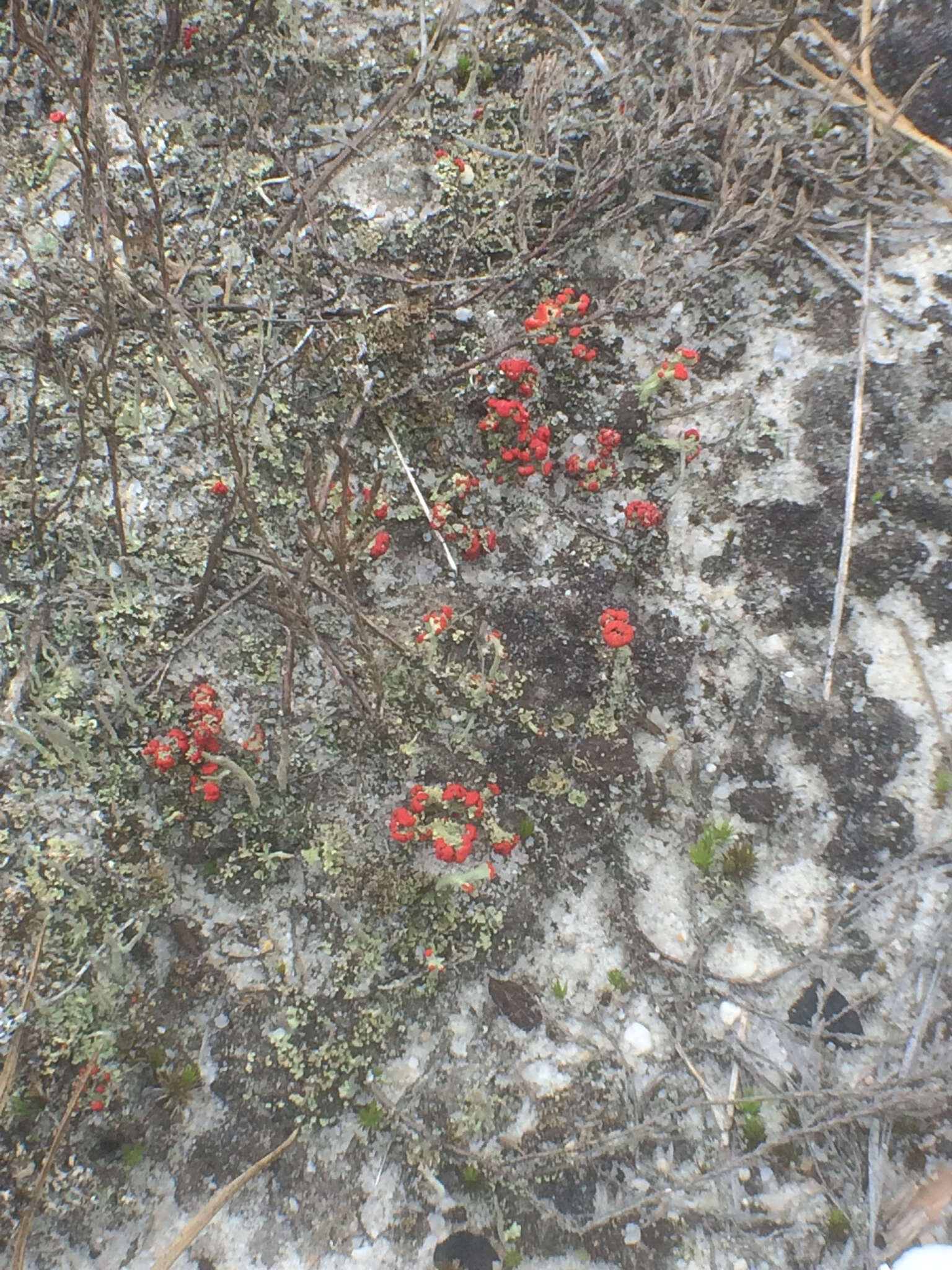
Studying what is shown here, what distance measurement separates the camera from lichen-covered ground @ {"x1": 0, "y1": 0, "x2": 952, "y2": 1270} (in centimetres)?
267

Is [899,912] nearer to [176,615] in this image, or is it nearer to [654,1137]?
[654,1137]

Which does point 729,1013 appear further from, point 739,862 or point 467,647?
point 467,647

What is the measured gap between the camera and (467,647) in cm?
310

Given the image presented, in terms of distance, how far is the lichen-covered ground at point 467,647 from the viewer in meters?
2.67

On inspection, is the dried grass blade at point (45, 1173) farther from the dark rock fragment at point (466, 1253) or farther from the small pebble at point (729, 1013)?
the small pebble at point (729, 1013)

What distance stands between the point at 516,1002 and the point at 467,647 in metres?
1.22

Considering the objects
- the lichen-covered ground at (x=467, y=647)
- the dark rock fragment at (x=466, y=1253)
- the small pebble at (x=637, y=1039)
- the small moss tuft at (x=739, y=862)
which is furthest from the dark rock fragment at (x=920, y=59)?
the dark rock fragment at (x=466, y=1253)

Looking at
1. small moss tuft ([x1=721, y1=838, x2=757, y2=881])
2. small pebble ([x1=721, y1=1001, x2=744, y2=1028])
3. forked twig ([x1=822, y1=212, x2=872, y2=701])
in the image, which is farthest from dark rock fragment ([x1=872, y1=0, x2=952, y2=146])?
small pebble ([x1=721, y1=1001, x2=744, y2=1028])

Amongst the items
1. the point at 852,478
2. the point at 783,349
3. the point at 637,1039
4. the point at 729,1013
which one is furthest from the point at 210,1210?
the point at 783,349

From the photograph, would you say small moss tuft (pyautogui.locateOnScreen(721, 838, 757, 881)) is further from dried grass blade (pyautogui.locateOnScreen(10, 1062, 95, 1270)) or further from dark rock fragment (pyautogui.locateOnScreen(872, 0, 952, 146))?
dark rock fragment (pyautogui.locateOnScreen(872, 0, 952, 146))

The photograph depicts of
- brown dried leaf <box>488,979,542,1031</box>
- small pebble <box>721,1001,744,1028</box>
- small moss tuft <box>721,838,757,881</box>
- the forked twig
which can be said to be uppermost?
the forked twig

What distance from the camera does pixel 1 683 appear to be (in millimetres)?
2793

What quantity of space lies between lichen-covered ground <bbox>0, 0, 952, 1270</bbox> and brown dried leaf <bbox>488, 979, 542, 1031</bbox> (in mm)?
11

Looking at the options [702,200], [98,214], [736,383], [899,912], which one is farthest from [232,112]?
[899,912]
